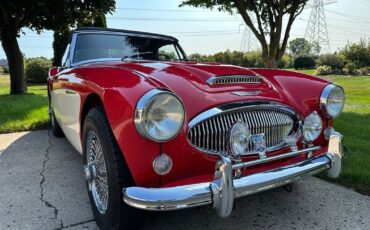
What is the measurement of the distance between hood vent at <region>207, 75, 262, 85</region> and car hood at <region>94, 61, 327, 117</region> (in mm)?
25

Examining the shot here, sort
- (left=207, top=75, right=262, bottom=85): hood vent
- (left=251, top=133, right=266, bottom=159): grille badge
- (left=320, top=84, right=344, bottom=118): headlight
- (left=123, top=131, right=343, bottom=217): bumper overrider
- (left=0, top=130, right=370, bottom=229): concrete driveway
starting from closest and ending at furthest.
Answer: (left=123, top=131, right=343, bottom=217): bumper overrider → (left=251, top=133, right=266, bottom=159): grille badge → (left=207, top=75, right=262, bottom=85): hood vent → (left=0, top=130, right=370, bottom=229): concrete driveway → (left=320, top=84, right=344, bottom=118): headlight

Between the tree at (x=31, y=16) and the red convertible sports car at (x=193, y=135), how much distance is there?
866 centimetres

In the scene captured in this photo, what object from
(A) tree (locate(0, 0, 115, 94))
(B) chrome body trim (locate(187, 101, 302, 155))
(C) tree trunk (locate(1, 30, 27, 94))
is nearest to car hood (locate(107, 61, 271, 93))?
(B) chrome body trim (locate(187, 101, 302, 155))

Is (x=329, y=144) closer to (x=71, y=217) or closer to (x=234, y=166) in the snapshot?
(x=234, y=166)

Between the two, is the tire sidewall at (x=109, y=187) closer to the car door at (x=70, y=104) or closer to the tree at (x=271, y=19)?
the car door at (x=70, y=104)

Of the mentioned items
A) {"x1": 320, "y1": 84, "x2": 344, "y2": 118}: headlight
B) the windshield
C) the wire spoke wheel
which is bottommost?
the wire spoke wheel

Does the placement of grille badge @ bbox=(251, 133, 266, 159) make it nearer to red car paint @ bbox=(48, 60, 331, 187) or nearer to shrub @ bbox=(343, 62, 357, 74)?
red car paint @ bbox=(48, 60, 331, 187)

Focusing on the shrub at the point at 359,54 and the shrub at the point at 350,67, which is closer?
the shrub at the point at 350,67

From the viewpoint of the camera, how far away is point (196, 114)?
206 cm

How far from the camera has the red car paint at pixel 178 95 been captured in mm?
1944

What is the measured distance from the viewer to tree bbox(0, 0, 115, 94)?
10375 millimetres

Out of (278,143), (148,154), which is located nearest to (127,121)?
(148,154)

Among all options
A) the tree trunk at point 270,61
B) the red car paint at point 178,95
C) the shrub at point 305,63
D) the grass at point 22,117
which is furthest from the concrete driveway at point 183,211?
the shrub at point 305,63

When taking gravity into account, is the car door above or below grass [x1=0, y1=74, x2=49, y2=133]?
above
